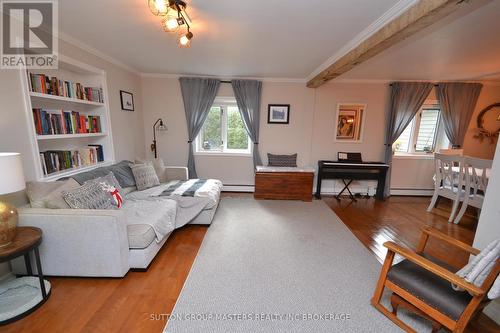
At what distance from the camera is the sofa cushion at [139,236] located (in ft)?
6.24

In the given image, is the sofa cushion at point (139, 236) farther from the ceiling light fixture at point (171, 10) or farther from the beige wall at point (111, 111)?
the ceiling light fixture at point (171, 10)

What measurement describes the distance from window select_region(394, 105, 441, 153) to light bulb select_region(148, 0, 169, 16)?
4.86 meters

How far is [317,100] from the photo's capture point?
14.0 ft

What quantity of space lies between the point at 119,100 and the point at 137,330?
3270mm

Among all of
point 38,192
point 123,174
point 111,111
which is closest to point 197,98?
point 111,111

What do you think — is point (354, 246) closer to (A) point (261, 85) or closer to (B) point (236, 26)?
(B) point (236, 26)

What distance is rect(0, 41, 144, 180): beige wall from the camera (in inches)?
71.1

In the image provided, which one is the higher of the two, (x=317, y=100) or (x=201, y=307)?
(x=317, y=100)

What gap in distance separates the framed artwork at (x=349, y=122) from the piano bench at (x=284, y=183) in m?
1.16

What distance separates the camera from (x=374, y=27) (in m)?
1.92

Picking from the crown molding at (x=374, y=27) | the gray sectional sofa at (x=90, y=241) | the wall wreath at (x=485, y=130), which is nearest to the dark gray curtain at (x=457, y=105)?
the wall wreath at (x=485, y=130)

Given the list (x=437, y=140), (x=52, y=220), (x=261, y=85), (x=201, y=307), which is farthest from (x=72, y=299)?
(x=437, y=140)

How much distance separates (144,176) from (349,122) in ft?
13.2

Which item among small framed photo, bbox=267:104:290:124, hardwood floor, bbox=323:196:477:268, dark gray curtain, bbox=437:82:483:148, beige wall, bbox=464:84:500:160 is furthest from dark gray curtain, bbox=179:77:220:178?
beige wall, bbox=464:84:500:160
